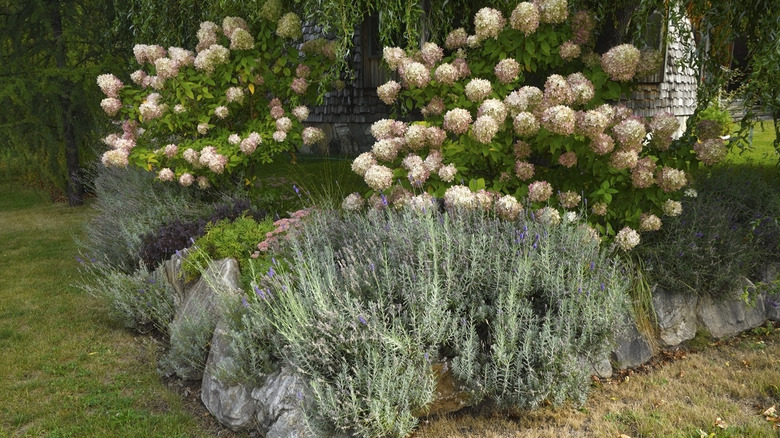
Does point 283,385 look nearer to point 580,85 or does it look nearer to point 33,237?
point 580,85

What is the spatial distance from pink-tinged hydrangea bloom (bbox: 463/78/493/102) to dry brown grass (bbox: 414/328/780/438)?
2181 mm

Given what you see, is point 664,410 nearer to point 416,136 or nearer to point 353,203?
point 416,136

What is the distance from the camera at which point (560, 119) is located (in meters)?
4.21

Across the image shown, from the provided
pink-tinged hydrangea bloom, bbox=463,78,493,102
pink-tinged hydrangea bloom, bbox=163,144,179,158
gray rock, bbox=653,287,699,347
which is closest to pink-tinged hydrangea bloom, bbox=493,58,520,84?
pink-tinged hydrangea bloom, bbox=463,78,493,102

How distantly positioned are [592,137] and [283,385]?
258 centimetres

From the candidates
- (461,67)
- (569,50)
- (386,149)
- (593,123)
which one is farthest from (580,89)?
(386,149)

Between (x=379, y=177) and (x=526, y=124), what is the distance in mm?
1081

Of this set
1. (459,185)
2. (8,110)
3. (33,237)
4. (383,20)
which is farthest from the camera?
(8,110)

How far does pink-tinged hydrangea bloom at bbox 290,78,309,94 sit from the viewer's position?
640 centimetres

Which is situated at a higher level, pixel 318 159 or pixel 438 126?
pixel 438 126

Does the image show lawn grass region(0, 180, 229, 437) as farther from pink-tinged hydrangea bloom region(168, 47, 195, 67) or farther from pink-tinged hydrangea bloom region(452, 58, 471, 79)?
pink-tinged hydrangea bloom region(452, 58, 471, 79)

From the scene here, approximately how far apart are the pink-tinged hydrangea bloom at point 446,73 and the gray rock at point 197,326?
210cm

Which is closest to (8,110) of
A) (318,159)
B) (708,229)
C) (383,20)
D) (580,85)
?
(318,159)

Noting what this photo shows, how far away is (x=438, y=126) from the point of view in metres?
4.98
